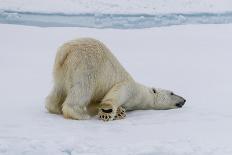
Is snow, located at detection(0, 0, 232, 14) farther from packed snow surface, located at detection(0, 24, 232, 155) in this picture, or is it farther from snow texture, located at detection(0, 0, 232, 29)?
packed snow surface, located at detection(0, 24, 232, 155)

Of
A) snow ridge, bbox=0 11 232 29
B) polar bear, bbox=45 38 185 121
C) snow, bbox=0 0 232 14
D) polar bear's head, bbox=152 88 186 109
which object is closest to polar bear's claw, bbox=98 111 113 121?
polar bear, bbox=45 38 185 121

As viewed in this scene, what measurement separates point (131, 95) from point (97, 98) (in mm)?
339

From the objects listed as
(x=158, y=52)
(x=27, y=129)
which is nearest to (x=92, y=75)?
(x=27, y=129)

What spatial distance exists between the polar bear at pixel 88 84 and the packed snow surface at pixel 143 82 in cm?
11

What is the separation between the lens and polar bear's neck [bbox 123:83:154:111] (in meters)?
5.18

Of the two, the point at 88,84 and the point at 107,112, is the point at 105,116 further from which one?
the point at 88,84

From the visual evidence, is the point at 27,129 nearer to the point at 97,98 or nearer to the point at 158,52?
the point at 97,98

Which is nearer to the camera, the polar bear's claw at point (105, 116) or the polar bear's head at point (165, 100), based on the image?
the polar bear's claw at point (105, 116)

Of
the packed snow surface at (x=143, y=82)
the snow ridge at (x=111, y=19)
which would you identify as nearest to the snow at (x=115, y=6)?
the snow ridge at (x=111, y=19)

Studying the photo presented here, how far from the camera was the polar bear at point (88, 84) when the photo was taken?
469 cm

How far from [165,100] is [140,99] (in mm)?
306

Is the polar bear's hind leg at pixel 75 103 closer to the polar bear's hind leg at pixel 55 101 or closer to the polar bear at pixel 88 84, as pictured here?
the polar bear at pixel 88 84

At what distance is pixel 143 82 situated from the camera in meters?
6.80

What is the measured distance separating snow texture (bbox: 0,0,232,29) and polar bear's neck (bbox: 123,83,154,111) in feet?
20.0
